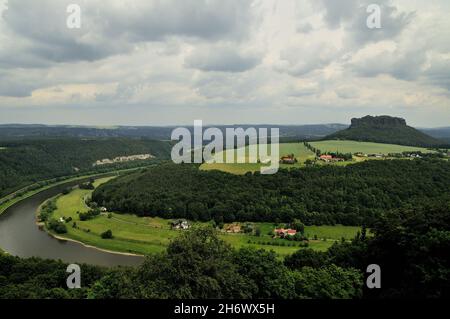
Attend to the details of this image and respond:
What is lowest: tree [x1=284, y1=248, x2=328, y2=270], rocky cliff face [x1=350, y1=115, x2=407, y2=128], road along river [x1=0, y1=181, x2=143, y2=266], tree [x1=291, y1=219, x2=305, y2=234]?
road along river [x1=0, y1=181, x2=143, y2=266]

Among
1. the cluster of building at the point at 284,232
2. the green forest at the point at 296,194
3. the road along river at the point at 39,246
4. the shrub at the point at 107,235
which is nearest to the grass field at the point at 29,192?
the road along river at the point at 39,246

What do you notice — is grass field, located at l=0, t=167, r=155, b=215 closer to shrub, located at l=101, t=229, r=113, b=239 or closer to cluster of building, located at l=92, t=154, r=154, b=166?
cluster of building, located at l=92, t=154, r=154, b=166

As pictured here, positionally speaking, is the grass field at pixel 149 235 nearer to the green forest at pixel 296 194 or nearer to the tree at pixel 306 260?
the green forest at pixel 296 194

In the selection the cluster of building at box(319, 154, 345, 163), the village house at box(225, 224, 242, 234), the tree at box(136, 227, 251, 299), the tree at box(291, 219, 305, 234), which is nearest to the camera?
the tree at box(136, 227, 251, 299)

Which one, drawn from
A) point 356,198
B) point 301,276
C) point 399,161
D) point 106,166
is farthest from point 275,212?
point 106,166

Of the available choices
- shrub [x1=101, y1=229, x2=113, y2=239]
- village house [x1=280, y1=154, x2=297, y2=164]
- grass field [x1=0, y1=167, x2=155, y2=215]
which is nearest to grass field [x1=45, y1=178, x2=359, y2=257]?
shrub [x1=101, y1=229, x2=113, y2=239]

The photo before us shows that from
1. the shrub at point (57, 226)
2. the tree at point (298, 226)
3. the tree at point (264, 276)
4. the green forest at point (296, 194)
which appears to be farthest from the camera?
the green forest at point (296, 194)
